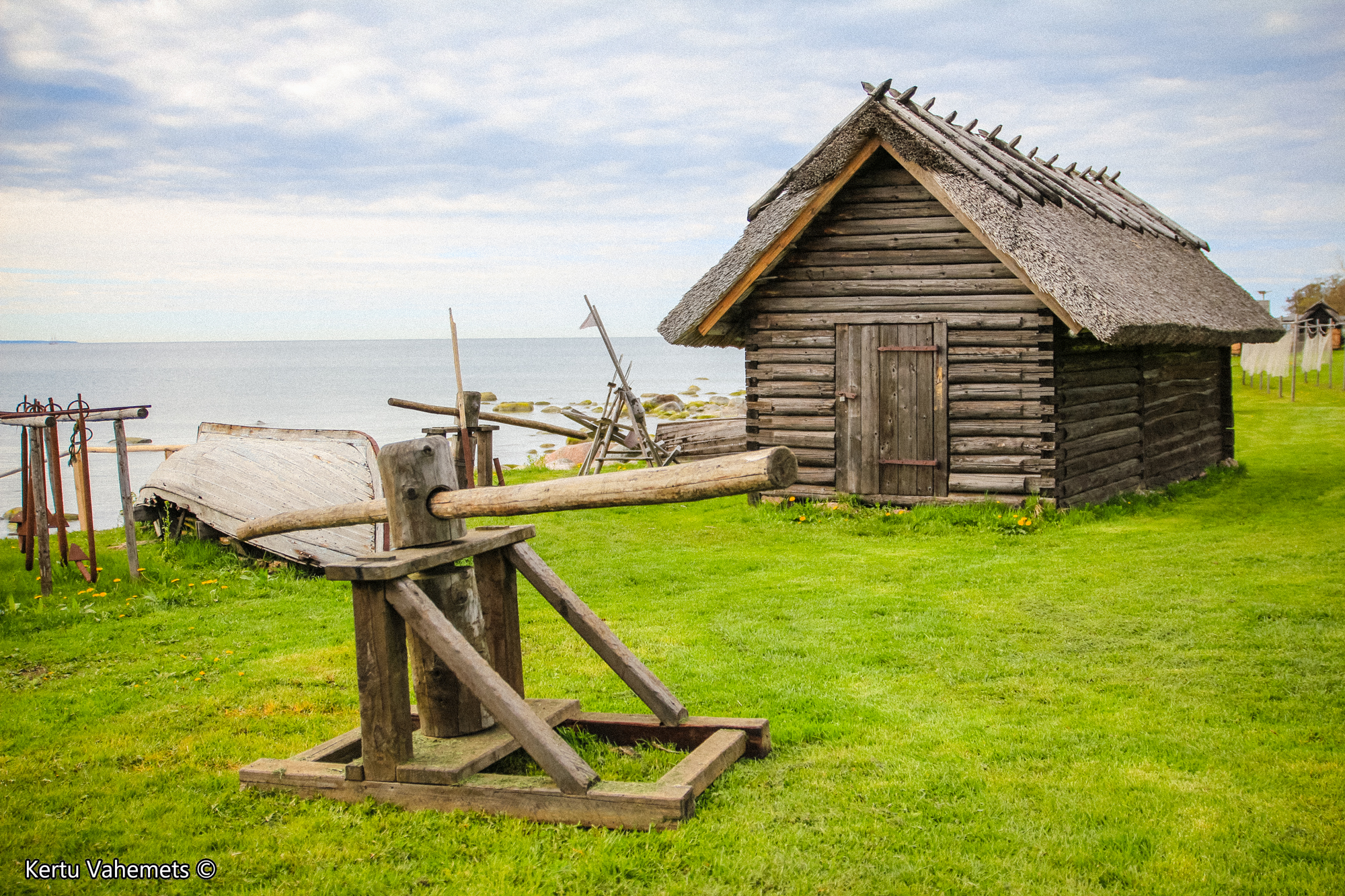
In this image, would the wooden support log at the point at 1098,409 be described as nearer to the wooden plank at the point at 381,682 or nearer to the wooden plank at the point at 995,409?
the wooden plank at the point at 995,409

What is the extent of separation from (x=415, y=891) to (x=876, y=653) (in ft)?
12.0

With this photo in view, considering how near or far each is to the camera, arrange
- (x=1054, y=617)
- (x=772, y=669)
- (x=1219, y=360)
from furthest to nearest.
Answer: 1. (x=1219, y=360)
2. (x=1054, y=617)
3. (x=772, y=669)

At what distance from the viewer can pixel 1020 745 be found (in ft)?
14.6

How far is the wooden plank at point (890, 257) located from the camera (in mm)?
11086

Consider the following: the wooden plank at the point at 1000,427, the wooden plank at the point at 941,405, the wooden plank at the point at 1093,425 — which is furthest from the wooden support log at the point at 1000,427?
the wooden plank at the point at 1093,425

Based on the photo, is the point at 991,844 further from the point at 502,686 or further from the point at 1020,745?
the point at 502,686

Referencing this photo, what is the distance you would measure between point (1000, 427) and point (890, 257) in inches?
95.8

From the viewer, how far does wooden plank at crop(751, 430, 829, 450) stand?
1209 cm

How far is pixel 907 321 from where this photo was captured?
11461 millimetres

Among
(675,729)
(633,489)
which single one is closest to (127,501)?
(675,729)

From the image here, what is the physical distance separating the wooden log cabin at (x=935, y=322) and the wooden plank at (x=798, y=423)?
0.02 metres

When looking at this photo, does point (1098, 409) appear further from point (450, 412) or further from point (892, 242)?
point (450, 412)

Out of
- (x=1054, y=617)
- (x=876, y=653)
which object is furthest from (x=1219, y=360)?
(x=876, y=653)

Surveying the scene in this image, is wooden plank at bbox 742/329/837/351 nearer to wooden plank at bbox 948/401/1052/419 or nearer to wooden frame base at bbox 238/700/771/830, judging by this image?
wooden plank at bbox 948/401/1052/419
